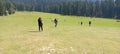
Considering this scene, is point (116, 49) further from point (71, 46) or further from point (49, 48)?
point (49, 48)

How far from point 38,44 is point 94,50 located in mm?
5004

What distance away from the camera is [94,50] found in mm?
21688

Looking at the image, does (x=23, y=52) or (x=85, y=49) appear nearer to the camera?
(x=23, y=52)

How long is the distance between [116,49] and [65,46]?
4410 millimetres

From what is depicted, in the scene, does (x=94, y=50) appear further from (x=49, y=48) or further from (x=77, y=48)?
(x=49, y=48)

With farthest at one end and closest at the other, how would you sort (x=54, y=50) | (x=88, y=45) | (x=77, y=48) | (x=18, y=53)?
(x=88, y=45)
(x=77, y=48)
(x=54, y=50)
(x=18, y=53)

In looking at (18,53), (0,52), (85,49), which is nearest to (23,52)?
(18,53)

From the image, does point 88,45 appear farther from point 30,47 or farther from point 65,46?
point 30,47

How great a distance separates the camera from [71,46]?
75.6ft

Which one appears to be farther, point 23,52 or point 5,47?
point 5,47

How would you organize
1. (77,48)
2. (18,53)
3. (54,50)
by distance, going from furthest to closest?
(77,48) < (54,50) < (18,53)

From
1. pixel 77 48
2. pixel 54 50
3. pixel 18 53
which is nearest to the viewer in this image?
pixel 18 53

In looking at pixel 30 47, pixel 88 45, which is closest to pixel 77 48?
pixel 88 45

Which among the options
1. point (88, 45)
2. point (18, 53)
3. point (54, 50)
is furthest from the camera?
point (88, 45)
